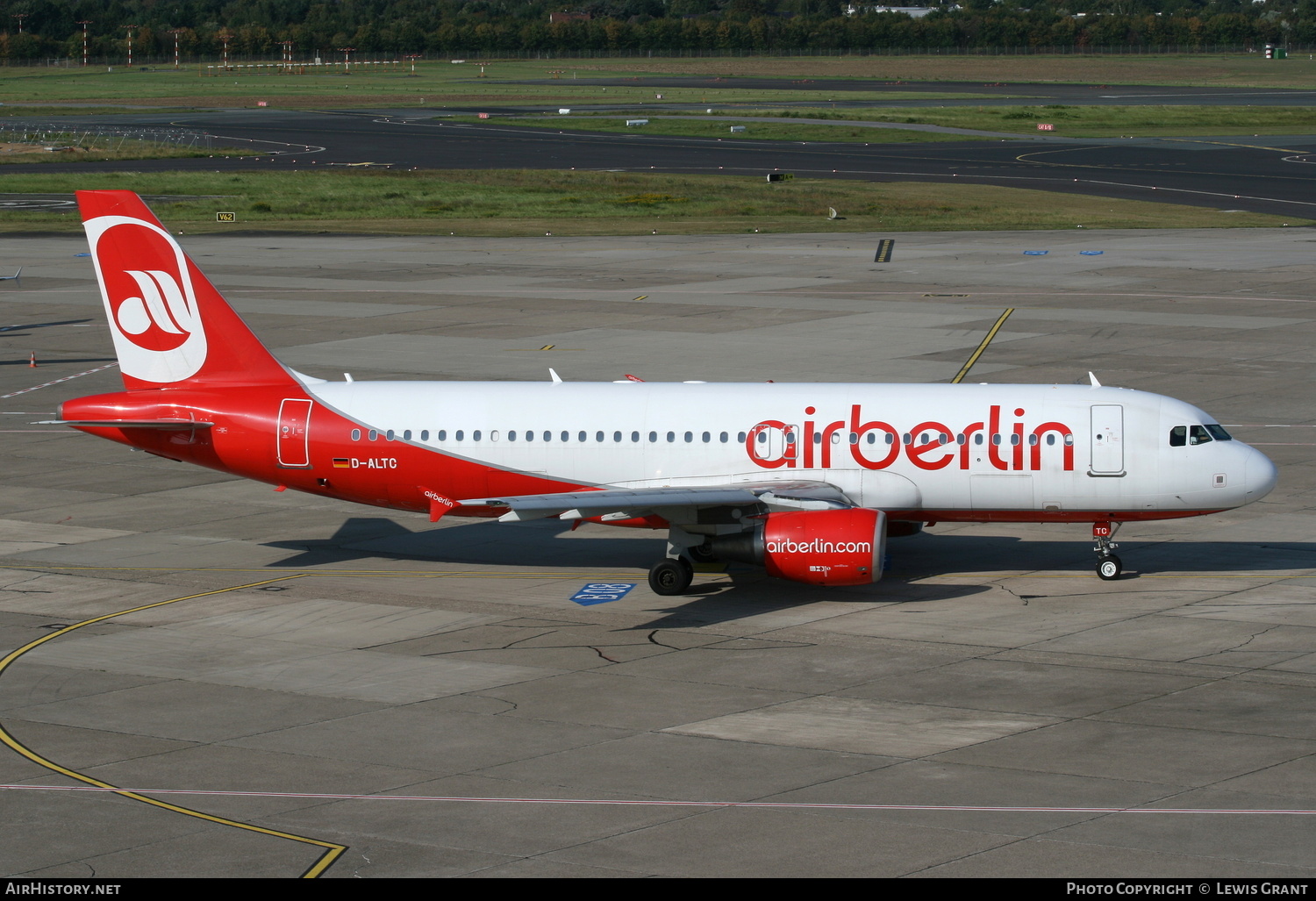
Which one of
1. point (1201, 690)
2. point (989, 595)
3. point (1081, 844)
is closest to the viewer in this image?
point (1081, 844)

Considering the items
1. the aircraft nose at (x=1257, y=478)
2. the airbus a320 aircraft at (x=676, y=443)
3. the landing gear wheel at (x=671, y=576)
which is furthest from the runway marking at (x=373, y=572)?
the aircraft nose at (x=1257, y=478)

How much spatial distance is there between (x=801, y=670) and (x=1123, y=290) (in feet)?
181

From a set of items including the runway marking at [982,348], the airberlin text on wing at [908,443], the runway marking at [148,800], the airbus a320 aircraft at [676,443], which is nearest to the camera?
the runway marking at [148,800]

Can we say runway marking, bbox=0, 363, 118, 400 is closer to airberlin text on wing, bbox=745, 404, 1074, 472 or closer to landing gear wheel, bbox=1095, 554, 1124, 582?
airberlin text on wing, bbox=745, 404, 1074, 472

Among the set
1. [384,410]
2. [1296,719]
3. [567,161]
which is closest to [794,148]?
[567,161]

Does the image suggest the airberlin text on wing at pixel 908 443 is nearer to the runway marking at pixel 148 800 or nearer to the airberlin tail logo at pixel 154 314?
the airberlin tail logo at pixel 154 314

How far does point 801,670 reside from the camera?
29.5m

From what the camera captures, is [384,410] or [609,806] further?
[384,410]

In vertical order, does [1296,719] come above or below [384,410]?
below

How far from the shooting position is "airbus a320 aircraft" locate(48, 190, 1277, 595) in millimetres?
34719

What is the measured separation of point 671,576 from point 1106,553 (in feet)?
32.5

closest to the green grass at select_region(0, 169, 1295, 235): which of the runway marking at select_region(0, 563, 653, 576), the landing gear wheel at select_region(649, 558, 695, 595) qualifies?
the runway marking at select_region(0, 563, 653, 576)

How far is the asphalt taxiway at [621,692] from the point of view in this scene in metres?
21.5

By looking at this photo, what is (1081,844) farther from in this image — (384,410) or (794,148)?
(794,148)
